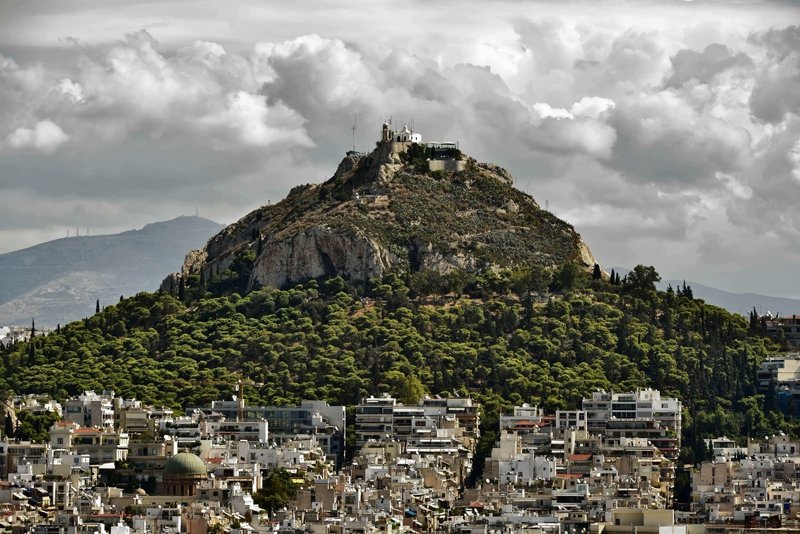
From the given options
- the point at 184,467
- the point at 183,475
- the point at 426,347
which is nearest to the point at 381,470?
the point at 184,467

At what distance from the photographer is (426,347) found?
173 metres

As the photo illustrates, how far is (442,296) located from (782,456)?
40432mm

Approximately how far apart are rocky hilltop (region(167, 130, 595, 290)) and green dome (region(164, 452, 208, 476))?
5265 centimetres

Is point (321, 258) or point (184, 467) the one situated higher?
point (321, 258)

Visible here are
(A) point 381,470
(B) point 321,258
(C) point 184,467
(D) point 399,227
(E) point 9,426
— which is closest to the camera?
(C) point 184,467

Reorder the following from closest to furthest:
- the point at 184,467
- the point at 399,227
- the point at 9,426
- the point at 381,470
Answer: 1. the point at 184,467
2. the point at 381,470
3. the point at 9,426
4. the point at 399,227

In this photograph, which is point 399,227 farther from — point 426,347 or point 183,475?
point 183,475

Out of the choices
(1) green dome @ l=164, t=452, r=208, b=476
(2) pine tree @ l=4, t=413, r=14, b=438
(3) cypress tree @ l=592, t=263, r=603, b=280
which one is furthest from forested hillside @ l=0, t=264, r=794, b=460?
(1) green dome @ l=164, t=452, r=208, b=476

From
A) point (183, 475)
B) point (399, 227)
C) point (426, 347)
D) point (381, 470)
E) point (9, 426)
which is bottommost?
point (183, 475)

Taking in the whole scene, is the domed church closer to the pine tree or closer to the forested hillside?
the pine tree

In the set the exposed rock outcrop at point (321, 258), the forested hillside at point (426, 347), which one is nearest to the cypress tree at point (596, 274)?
the forested hillside at point (426, 347)

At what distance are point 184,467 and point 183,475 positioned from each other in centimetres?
61

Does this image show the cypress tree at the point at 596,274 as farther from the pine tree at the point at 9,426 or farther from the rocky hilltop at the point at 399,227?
the pine tree at the point at 9,426

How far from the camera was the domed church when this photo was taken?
5162 inches
